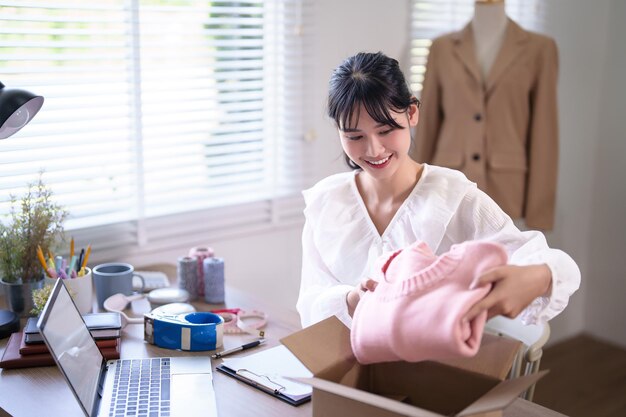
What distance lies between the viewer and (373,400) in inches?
44.4

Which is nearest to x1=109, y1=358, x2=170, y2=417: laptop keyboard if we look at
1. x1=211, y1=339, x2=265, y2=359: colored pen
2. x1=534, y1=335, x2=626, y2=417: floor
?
x1=211, y1=339, x2=265, y2=359: colored pen

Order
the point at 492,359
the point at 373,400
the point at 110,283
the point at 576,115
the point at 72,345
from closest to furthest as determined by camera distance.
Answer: the point at 373,400
the point at 492,359
the point at 72,345
the point at 110,283
the point at 576,115

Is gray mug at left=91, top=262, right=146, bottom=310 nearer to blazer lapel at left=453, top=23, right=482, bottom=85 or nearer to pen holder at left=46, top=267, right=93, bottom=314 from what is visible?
pen holder at left=46, top=267, right=93, bottom=314

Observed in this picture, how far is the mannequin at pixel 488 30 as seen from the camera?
113 inches

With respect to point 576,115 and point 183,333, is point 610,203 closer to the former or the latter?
point 576,115

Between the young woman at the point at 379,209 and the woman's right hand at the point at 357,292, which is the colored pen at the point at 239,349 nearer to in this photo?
the young woman at the point at 379,209

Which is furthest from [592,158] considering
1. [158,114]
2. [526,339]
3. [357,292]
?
[357,292]

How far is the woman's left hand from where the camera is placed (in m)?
1.17

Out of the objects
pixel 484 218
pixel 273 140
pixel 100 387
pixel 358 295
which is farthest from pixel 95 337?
pixel 273 140

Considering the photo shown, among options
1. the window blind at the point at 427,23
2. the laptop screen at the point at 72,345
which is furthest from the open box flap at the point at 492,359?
the window blind at the point at 427,23

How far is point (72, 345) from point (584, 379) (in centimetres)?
271

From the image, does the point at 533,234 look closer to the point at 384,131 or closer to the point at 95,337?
the point at 384,131

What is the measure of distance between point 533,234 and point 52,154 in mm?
1379

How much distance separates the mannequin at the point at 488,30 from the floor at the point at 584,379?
4.75ft
